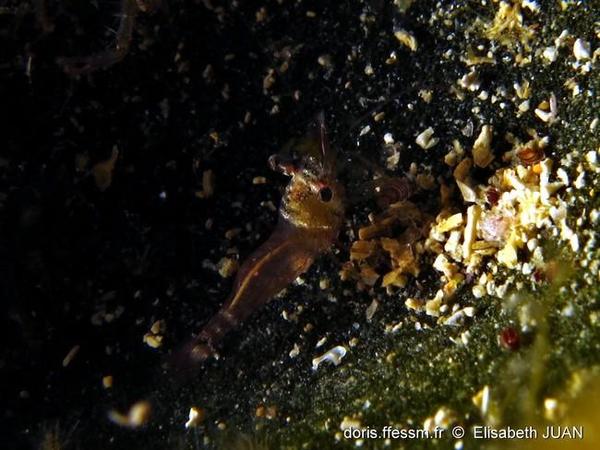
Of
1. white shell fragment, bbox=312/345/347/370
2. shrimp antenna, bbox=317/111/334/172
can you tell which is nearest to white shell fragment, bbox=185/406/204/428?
white shell fragment, bbox=312/345/347/370

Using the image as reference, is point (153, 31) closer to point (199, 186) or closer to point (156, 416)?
point (199, 186)

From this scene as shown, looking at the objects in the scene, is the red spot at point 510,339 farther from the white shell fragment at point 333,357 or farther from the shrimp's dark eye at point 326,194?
the shrimp's dark eye at point 326,194

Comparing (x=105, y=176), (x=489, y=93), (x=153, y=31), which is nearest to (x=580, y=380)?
(x=489, y=93)

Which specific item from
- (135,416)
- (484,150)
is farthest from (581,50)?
(135,416)

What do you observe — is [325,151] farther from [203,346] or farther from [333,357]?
[203,346]

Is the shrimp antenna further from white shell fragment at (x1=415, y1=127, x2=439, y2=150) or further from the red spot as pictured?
the red spot

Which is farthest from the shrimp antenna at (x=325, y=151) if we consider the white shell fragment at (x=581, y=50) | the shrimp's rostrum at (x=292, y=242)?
the white shell fragment at (x=581, y=50)
